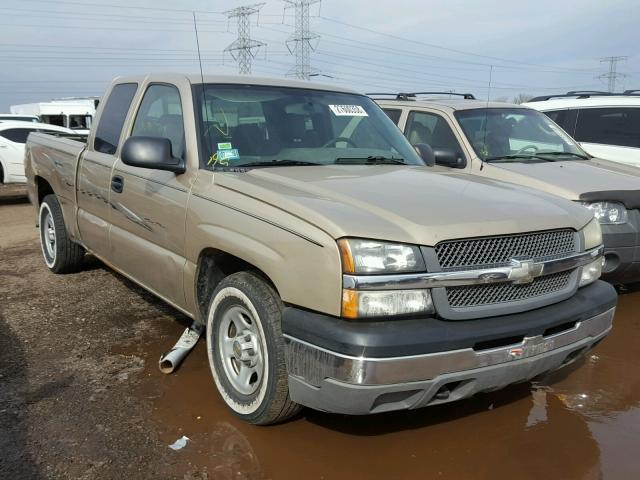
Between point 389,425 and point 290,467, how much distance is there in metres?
0.65

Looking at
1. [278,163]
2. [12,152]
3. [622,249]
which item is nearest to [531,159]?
[622,249]

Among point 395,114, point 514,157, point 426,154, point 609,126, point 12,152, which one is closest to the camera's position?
point 426,154

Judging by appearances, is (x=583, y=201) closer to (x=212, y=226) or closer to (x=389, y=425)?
(x=389, y=425)

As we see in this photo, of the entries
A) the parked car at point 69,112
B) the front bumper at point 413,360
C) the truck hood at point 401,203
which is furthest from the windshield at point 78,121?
the front bumper at point 413,360

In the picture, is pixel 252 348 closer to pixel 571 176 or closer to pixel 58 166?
pixel 58 166

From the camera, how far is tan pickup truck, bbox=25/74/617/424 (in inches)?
101

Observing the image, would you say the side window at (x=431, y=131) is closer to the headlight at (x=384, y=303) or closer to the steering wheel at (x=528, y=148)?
the steering wheel at (x=528, y=148)

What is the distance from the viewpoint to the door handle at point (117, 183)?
4.28 meters

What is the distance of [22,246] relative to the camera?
7859 millimetres

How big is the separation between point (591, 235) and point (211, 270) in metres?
2.15

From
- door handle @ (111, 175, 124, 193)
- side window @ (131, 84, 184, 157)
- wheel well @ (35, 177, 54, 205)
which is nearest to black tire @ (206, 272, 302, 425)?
side window @ (131, 84, 184, 157)

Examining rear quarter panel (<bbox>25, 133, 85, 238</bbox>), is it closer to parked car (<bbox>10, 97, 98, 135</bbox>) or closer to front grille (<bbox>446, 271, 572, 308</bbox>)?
front grille (<bbox>446, 271, 572, 308</bbox>)

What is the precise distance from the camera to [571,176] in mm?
5391

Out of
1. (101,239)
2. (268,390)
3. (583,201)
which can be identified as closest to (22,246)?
(101,239)
